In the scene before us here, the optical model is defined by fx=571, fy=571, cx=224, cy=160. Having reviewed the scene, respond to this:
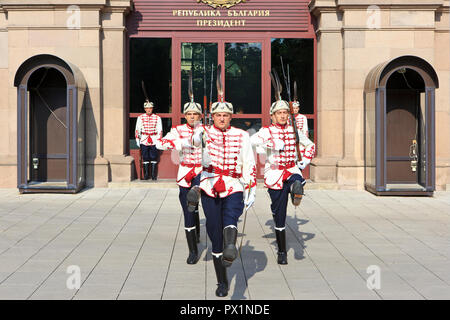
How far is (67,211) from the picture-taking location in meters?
9.75

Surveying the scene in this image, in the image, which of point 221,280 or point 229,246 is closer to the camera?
point 229,246

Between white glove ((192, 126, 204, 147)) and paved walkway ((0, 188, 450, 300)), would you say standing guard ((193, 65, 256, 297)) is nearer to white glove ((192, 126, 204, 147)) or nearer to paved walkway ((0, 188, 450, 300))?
white glove ((192, 126, 204, 147))

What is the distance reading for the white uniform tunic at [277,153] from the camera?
652 centimetres

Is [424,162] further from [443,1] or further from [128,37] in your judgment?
[128,37]

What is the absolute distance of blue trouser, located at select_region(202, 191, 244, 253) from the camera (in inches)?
208

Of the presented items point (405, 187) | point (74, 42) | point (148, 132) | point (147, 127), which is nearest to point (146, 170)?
point (148, 132)

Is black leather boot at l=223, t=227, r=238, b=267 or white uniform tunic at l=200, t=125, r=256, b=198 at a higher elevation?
white uniform tunic at l=200, t=125, r=256, b=198

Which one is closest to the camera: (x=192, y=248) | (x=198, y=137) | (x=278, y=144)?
(x=198, y=137)

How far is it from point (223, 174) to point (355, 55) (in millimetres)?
8345

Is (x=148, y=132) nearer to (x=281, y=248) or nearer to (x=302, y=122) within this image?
(x=302, y=122)

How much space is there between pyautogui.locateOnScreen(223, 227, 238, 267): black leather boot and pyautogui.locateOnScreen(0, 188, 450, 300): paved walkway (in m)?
0.35

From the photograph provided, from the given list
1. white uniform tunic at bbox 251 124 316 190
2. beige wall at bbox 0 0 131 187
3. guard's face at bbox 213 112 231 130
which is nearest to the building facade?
beige wall at bbox 0 0 131 187

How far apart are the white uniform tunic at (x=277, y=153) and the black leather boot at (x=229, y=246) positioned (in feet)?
4.80

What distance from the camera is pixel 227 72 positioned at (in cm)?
1364
